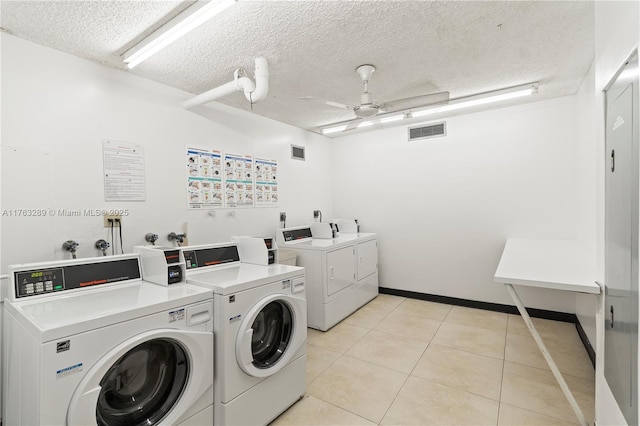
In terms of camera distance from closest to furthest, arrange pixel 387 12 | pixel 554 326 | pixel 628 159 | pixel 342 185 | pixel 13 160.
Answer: pixel 628 159 → pixel 387 12 → pixel 13 160 → pixel 554 326 → pixel 342 185

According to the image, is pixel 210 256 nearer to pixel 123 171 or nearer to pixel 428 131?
pixel 123 171

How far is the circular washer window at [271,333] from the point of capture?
2.00m

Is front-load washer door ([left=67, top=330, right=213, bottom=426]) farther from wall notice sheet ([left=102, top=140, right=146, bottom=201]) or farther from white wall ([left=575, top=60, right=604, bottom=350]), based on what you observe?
white wall ([left=575, top=60, right=604, bottom=350])

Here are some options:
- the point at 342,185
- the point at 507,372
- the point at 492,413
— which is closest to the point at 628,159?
the point at 492,413

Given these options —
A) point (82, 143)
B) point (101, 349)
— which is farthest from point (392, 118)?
point (101, 349)

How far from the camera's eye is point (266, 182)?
12.3 feet

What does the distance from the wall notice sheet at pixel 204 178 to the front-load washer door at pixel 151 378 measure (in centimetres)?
→ 165

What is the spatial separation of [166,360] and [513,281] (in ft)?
6.41

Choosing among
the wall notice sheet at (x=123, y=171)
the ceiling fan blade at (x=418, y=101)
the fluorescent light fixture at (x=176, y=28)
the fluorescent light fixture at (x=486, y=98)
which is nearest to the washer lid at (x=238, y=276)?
the wall notice sheet at (x=123, y=171)

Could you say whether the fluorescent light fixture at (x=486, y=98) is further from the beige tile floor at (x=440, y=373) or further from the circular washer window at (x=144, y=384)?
the circular washer window at (x=144, y=384)

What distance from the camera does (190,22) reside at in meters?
1.74

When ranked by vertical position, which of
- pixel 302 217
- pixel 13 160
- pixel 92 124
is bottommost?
pixel 302 217

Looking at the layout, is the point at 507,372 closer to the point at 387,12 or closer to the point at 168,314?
the point at 168,314

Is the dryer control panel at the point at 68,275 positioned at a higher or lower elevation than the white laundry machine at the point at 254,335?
higher
